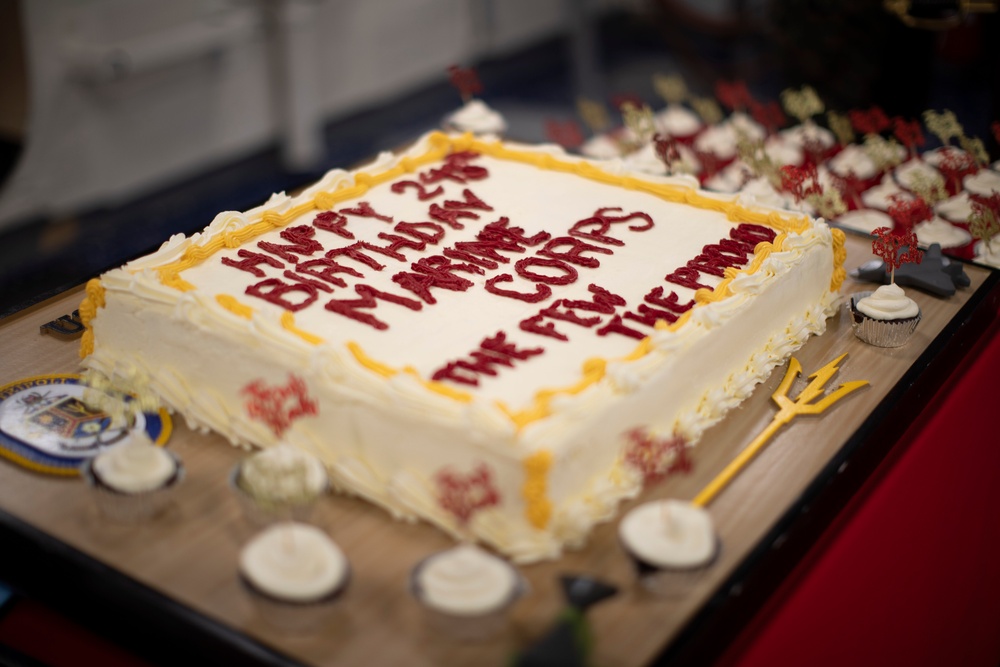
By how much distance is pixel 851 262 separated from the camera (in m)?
3.01

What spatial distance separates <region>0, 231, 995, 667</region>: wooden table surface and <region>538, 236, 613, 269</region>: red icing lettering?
54cm

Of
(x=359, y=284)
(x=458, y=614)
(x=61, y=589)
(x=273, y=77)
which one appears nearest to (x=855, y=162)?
(x=359, y=284)

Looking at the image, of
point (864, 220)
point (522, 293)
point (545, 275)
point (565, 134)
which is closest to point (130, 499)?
point (522, 293)

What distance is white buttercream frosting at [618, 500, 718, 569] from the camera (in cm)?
173

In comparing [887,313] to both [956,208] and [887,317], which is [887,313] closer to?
[887,317]

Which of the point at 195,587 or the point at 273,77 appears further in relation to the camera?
the point at 273,77

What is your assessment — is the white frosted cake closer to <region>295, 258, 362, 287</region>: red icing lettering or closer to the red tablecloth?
<region>295, 258, 362, 287</region>: red icing lettering

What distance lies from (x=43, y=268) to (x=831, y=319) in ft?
12.1

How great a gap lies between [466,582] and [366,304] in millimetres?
862

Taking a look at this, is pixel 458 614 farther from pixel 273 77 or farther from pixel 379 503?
pixel 273 77

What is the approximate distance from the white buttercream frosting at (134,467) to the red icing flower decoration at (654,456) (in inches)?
35.3

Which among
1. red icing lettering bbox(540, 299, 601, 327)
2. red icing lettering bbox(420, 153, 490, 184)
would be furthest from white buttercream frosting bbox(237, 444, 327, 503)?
red icing lettering bbox(420, 153, 490, 184)

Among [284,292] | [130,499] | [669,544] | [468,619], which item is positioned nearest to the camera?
[468,619]

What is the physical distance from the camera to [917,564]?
→ 2.35 meters
